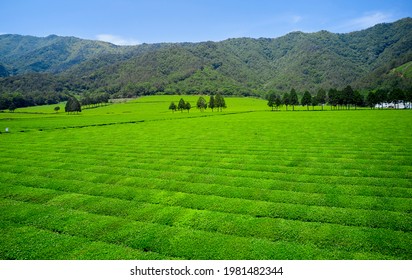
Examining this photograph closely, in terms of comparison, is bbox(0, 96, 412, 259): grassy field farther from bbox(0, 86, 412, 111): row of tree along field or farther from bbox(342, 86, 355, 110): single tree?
bbox(0, 86, 412, 111): row of tree along field

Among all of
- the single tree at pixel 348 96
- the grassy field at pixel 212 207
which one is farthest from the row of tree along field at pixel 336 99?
the grassy field at pixel 212 207

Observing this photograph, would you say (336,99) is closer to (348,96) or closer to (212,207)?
(348,96)

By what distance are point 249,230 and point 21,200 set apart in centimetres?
1414

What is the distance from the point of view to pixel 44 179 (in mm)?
20625

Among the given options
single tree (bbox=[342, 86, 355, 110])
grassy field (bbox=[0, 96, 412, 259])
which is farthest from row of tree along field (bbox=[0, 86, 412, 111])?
grassy field (bbox=[0, 96, 412, 259])

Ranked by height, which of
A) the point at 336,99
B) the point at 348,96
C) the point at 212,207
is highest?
the point at 348,96

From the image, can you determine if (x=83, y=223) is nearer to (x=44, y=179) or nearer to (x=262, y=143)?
(x=44, y=179)

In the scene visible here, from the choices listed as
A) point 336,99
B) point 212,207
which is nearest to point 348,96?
point 336,99

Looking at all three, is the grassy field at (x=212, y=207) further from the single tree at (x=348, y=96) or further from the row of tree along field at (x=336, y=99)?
the row of tree along field at (x=336, y=99)

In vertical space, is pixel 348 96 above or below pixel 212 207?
above

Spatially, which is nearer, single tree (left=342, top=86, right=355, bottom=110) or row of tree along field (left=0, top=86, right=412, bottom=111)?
row of tree along field (left=0, top=86, right=412, bottom=111)

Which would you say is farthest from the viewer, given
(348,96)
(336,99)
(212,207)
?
(336,99)

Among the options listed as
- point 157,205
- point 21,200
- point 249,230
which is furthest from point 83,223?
point 249,230

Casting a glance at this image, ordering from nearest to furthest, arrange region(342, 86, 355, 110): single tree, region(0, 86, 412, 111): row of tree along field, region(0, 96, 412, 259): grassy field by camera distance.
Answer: region(0, 96, 412, 259): grassy field
region(0, 86, 412, 111): row of tree along field
region(342, 86, 355, 110): single tree
